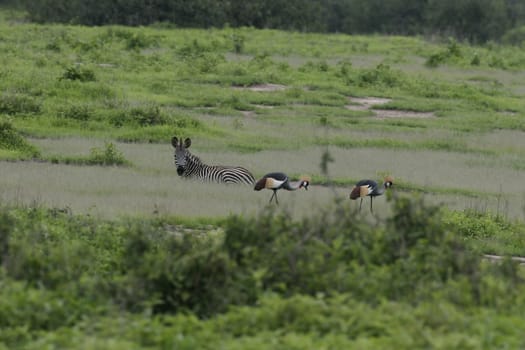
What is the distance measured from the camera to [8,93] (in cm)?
1927

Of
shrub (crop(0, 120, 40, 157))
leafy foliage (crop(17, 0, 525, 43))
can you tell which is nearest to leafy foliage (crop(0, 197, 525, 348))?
shrub (crop(0, 120, 40, 157))

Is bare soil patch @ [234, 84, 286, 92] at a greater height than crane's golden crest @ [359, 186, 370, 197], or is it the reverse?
bare soil patch @ [234, 84, 286, 92]

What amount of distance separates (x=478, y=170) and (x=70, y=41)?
18.0 metres

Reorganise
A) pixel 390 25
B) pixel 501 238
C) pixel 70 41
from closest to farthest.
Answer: pixel 501 238, pixel 70 41, pixel 390 25

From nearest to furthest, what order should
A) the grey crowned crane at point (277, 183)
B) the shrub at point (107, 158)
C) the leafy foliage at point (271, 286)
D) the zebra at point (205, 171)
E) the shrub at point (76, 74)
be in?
the leafy foliage at point (271, 286) → the grey crowned crane at point (277, 183) → the zebra at point (205, 171) → the shrub at point (107, 158) → the shrub at point (76, 74)

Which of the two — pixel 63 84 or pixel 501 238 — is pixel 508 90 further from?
pixel 501 238

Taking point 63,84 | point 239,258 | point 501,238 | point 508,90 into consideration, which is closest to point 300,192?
point 501,238

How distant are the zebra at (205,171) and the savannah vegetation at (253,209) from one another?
25 centimetres

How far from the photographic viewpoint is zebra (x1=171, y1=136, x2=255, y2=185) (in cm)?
1388

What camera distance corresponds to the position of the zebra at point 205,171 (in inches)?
547

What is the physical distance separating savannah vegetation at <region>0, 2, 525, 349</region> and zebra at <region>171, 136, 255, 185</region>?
0.84ft

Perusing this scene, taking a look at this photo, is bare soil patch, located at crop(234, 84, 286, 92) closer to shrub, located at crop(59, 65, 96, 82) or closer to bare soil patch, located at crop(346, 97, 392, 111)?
bare soil patch, located at crop(346, 97, 392, 111)

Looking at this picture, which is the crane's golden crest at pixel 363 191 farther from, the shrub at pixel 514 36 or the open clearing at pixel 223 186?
the shrub at pixel 514 36

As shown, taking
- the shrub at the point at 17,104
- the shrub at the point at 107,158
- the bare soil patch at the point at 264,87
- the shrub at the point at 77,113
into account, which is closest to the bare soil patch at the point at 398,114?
the bare soil patch at the point at 264,87
